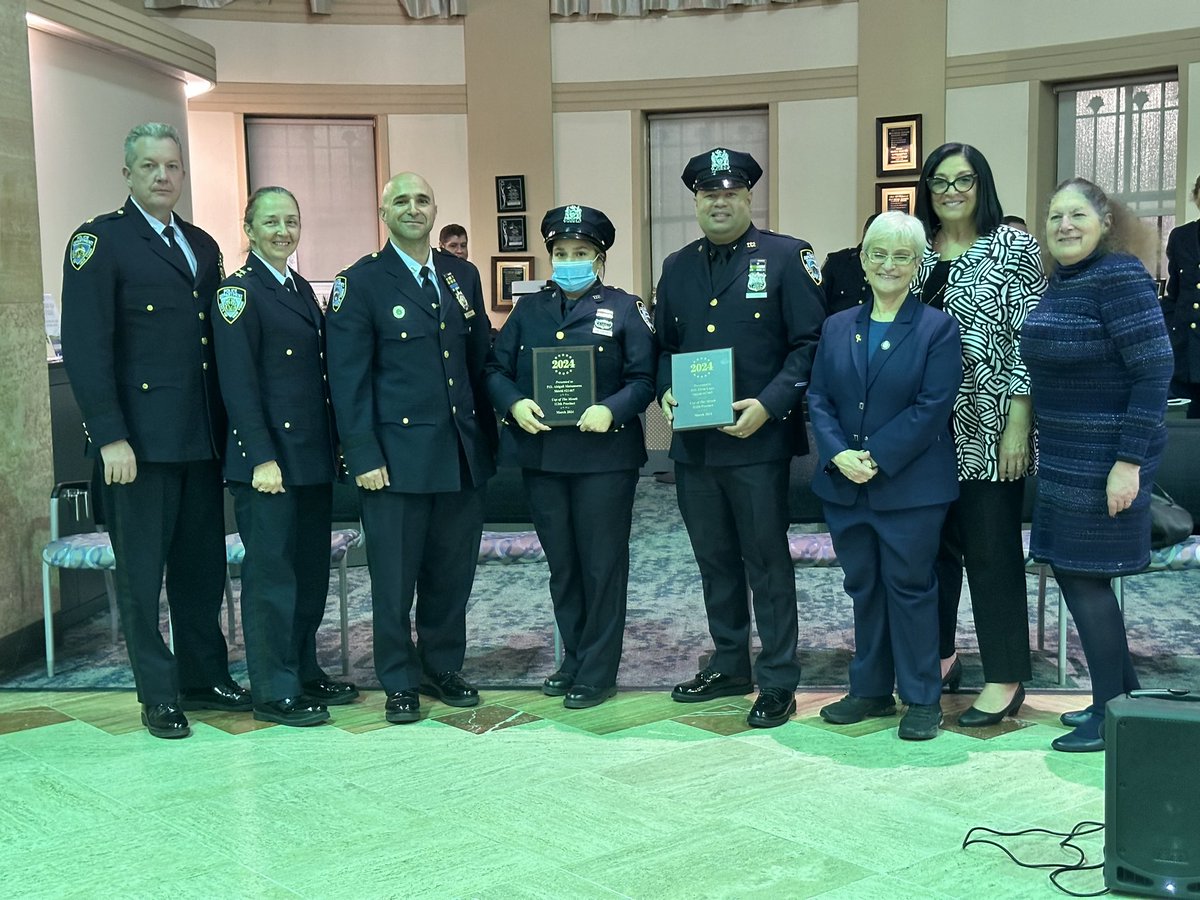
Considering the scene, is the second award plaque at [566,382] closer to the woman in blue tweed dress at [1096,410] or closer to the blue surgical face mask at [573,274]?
the blue surgical face mask at [573,274]

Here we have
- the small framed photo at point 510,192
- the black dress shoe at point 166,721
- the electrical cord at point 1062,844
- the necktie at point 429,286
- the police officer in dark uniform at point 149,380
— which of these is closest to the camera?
the electrical cord at point 1062,844

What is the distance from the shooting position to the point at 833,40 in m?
9.17

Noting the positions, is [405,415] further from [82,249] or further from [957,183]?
[957,183]

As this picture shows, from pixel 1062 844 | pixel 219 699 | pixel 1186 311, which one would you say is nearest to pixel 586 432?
pixel 219 699

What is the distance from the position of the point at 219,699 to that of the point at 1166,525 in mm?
2749

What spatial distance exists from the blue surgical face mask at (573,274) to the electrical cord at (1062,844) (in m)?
1.92

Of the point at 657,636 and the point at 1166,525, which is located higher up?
the point at 1166,525

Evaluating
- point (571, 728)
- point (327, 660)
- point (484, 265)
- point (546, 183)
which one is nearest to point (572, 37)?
point (546, 183)

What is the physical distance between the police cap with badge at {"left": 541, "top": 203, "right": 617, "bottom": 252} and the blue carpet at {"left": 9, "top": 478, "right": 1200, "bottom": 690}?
142cm

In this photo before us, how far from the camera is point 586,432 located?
3.97 m

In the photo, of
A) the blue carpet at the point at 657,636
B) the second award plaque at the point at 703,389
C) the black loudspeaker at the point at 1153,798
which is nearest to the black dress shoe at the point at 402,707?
the blue carpet at the point at 657,636

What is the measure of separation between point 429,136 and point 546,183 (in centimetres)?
92

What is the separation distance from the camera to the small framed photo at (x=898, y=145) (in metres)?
8.91

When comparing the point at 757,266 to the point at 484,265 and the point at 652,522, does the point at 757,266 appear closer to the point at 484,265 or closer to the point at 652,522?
the point at 652,522
